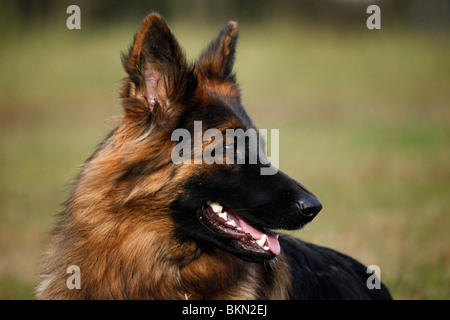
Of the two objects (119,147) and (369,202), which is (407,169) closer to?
(369,202)

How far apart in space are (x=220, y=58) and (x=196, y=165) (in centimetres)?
109

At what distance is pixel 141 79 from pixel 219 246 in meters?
1.35

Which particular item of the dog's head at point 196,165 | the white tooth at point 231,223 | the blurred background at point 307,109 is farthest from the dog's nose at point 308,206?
the blurred background at point 307,109

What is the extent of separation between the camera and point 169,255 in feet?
12.8

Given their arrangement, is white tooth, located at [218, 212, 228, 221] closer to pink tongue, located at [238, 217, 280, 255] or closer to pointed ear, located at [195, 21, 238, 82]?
pink tongue, located at [238, 217, 280, 255]

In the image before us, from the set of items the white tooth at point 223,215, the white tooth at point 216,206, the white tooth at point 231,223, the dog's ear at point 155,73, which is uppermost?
the dog's ear at point 155,73

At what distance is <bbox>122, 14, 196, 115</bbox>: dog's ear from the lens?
3.84 metres

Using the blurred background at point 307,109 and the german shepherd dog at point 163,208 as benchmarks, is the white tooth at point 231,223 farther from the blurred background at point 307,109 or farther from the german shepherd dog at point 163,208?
the blurred background at point 307,109

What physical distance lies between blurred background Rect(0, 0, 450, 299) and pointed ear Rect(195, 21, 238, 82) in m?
0.64

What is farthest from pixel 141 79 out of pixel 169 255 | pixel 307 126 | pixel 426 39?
pixel 426 39

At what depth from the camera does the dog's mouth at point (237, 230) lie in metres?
3.83

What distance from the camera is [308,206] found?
3861 millimetres

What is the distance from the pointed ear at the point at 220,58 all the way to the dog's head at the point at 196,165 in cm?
38

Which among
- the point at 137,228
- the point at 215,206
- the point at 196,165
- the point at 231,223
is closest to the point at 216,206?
the point at 215,206
